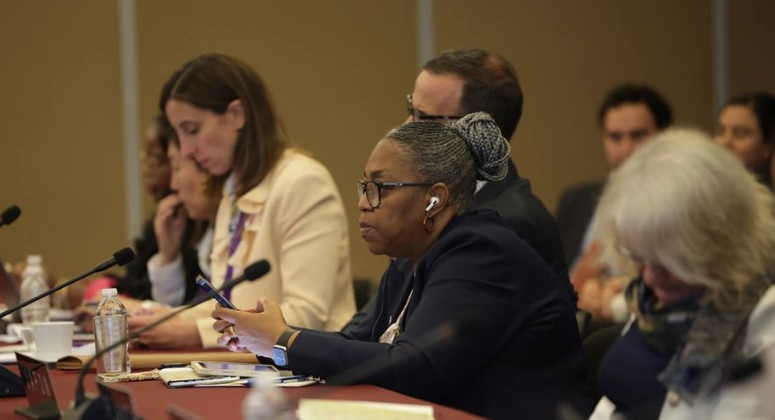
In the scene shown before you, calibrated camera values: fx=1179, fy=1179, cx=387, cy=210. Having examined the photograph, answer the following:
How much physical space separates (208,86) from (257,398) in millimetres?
2333

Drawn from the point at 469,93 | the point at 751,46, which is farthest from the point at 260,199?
the point at 751,46

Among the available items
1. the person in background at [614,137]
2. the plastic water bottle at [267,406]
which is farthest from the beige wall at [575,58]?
the plastic water bottle at [267,406]

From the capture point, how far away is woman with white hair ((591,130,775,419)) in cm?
180

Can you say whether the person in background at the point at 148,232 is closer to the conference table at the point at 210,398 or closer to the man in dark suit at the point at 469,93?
the man in dark suit at the point at 469,93

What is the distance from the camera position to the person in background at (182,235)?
428 cm

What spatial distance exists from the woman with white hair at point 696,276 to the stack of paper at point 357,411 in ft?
1.29

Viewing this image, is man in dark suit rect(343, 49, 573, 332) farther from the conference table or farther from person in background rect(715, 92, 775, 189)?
person in background rect(715, 92, 775, 189)

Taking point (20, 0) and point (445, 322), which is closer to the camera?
point (445, 322)

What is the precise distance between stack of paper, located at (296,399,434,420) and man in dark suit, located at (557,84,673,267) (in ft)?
12.3

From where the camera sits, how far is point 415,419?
1.83 metres

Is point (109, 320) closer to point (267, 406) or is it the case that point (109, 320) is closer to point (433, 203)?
point (433, 203)

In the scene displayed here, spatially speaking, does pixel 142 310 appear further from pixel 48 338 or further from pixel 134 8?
pixel 134 8

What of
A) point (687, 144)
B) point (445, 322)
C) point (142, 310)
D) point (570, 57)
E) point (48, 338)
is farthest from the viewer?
point (570, 57)

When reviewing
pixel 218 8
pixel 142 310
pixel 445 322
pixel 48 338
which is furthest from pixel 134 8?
pixel 445 322
